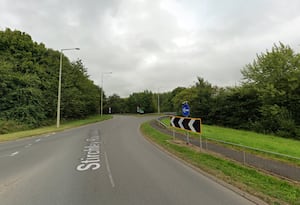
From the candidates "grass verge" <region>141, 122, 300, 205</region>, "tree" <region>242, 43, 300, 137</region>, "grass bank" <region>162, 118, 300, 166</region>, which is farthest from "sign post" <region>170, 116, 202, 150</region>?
"tree" <region>242, 43, 300, 137</region>

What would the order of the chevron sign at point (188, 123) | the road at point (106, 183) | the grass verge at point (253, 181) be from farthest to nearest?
the chevron sign at point (188, 123), the grass verge at point (253, 181), the road at point (106, 183)

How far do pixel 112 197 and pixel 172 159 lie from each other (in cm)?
521

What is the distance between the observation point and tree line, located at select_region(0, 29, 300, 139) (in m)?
30.0

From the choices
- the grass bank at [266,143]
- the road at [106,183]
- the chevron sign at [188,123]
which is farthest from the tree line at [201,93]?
the road at [106,183]

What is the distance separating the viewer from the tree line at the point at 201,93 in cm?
2995

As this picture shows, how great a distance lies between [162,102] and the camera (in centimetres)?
11262

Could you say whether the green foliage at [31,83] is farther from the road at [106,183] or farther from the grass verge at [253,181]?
the grass verge at [253,181]

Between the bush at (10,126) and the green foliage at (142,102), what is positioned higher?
the green foliage at (142,102)

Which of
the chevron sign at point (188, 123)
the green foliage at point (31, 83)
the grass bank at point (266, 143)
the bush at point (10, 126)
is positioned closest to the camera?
the chevron sign at point (188, 123)

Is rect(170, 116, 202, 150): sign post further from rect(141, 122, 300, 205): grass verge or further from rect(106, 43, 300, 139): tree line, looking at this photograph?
rect(106, 43, 300, 139): tree line

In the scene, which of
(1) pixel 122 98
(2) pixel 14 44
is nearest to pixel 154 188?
(2) pixel 14 44

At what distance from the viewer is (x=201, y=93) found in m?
39.3

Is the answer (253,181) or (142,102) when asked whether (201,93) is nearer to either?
(253,181)

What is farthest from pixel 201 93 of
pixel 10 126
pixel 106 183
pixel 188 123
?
pixel 106 183
